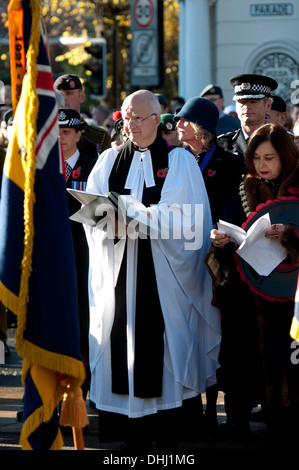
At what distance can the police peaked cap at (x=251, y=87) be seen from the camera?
701 centimetres

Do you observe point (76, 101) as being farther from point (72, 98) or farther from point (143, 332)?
point (143, 332)

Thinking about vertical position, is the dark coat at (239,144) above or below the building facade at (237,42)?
below

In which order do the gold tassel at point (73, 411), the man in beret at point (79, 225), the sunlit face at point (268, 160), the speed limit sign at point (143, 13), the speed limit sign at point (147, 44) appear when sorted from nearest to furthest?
the gold tassel at point (73, 411) → the sunlit face at point (268, 160) → the man in beret at point (79, 225) → the speed limit sign at point (147, 44) → the speed limit sign at point (143, 13)

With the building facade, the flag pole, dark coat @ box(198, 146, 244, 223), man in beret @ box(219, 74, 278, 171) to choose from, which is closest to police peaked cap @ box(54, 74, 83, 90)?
man in beret @ box(219, 74, 278, 171)

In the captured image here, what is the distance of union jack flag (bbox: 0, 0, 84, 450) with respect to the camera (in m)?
4.27

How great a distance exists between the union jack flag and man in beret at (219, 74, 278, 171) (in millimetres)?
2792

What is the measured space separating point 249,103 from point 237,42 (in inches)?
486

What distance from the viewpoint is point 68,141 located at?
6.88 metres

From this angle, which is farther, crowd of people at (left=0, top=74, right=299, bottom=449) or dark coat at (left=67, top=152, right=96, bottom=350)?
dark coat at (left=67, top=152, right=96, bottom=350)

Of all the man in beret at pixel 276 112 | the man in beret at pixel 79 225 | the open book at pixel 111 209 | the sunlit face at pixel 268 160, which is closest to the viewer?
the open book at pixel 111 209

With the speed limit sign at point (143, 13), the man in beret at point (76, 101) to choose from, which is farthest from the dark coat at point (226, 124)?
the speed limit sign at point (143, 13)

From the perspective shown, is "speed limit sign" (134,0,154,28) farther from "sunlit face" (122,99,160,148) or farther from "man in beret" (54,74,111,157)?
"sunlit face" (122,99,160,148)

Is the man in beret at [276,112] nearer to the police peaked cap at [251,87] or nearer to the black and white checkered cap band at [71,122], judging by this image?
the police peaked cap at [251,87]

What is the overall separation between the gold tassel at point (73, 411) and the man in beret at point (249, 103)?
9.72 ft
